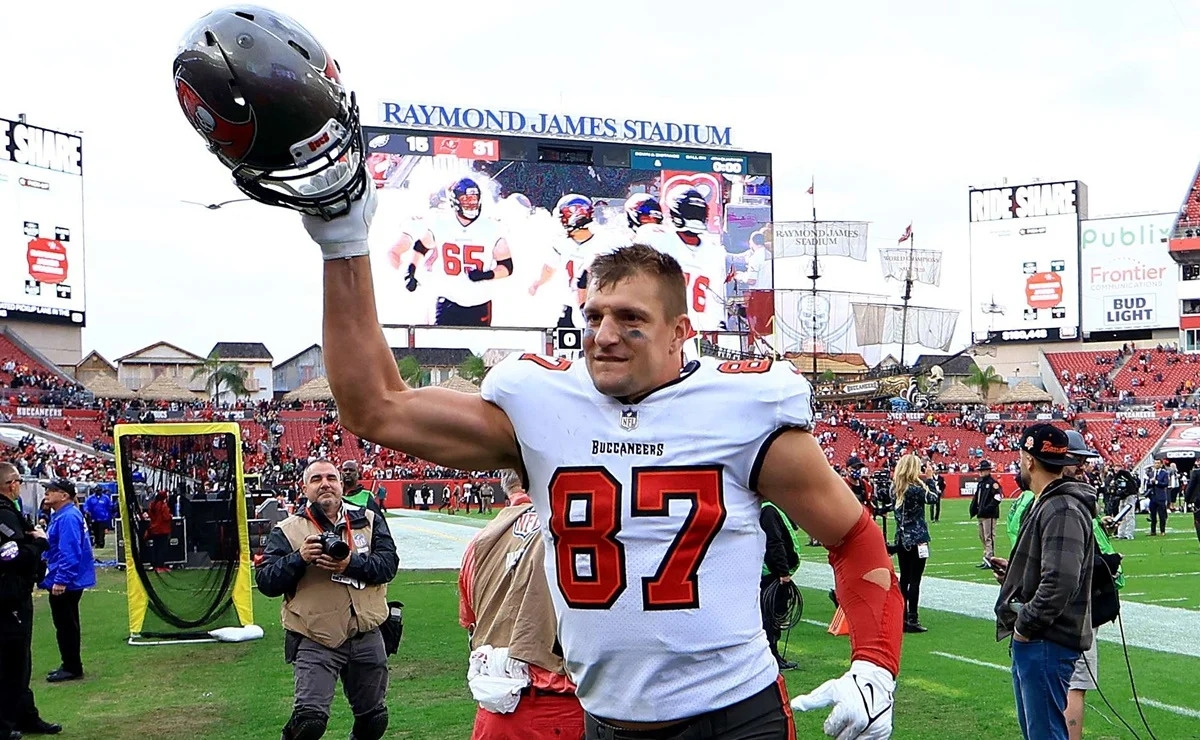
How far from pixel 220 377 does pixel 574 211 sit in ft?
127

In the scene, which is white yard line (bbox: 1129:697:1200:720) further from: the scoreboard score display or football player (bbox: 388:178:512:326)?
the scoreboard score display

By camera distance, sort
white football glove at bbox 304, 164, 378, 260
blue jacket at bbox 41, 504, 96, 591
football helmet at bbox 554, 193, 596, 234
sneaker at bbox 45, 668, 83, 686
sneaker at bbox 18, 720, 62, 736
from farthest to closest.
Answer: football helmet at bbox 554, 193, 596, 234
sneaker at bbox 45, 668, 83, 686
blue jacket at bbox 41, 504, 96, 591
sneaker at bbox 18, 720, 62, 736
white football glove at bbox 304, 164, 378, 260

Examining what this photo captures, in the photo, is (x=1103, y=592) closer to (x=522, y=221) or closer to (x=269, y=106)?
(x=269, y=106)

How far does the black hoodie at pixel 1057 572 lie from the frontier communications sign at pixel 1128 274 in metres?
71.7

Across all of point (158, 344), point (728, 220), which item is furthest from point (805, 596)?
point (158, 344)

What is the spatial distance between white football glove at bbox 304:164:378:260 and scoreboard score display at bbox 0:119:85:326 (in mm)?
59644

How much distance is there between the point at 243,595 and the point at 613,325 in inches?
430

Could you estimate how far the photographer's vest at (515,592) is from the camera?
455 centimetres

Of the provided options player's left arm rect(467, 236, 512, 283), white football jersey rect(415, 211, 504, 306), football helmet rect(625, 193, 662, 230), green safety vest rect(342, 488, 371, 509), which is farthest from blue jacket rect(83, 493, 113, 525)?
football helmet rect(625, 193, 662, 230)

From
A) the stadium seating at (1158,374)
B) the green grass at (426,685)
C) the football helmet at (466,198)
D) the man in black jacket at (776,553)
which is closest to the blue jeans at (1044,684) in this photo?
the green grass at (426,685)

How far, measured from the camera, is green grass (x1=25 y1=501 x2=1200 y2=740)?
8148 mm

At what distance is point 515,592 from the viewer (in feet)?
15.4

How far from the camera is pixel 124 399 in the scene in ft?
181

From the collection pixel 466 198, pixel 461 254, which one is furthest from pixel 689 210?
pixel 461 254
